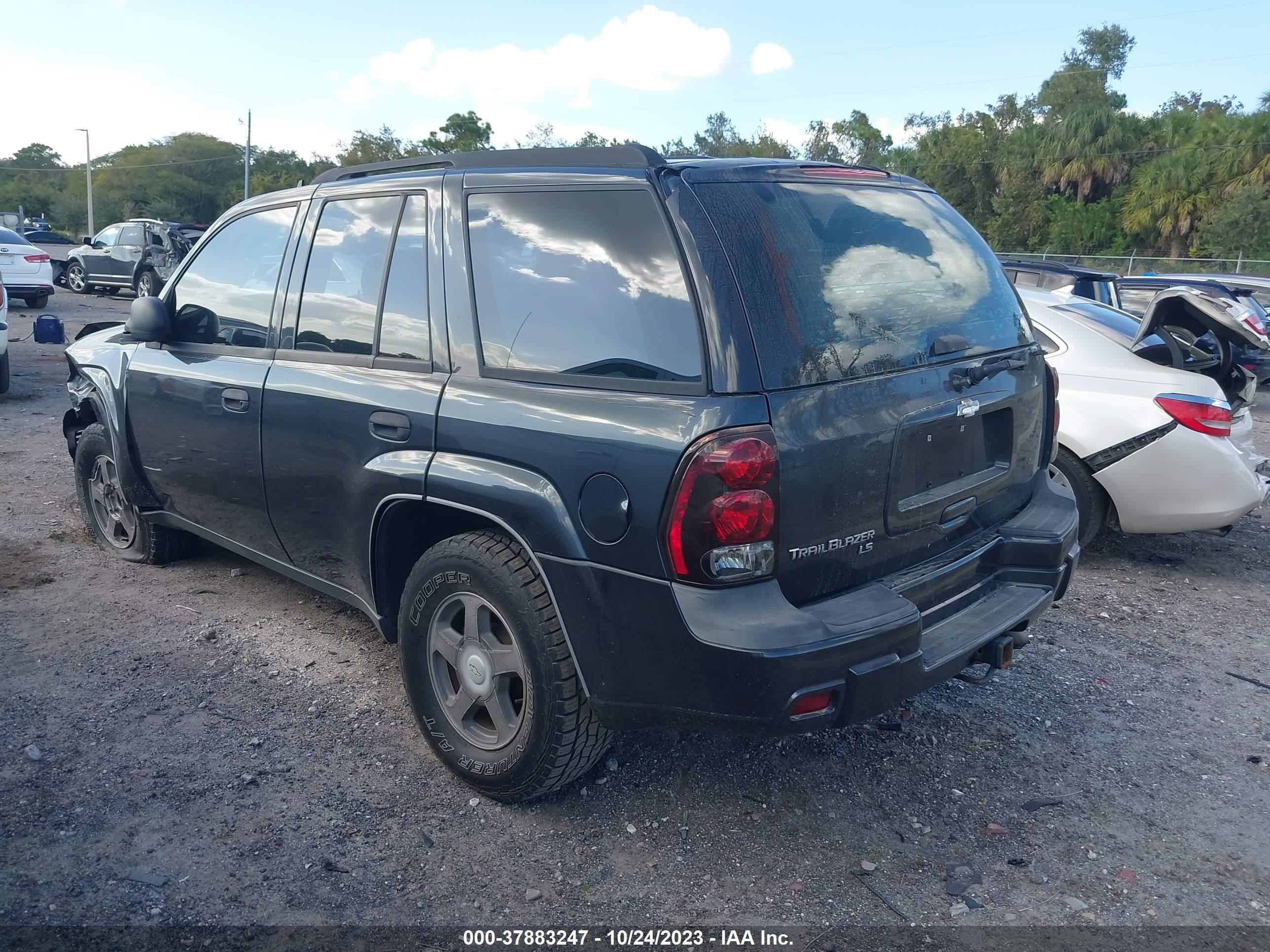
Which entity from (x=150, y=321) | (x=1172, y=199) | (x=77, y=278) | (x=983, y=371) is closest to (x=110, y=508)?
(x=150, y=321)

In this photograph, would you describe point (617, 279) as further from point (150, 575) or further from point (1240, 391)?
point (1240, 391)

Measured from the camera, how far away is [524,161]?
3279mm

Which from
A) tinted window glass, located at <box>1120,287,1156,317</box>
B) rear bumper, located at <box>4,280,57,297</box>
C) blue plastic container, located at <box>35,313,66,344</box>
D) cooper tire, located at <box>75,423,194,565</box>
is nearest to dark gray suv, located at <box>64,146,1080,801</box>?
cooper tire, located at <box>75,423,194,565</box>

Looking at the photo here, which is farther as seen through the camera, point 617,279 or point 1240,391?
point 1240,391

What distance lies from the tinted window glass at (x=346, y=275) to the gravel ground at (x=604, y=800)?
142 cm

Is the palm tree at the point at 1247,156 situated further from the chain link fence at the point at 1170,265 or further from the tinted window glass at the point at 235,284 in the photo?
the tinted window glass at the point at 235,284

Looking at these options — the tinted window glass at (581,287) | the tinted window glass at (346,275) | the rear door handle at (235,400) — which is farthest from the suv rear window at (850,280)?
the rear door handle at (235,400)

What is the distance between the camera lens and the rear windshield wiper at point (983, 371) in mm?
3182

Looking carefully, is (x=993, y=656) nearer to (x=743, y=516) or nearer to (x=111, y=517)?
(x=743, y=516)

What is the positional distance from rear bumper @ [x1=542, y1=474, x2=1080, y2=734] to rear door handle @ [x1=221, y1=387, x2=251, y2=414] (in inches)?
71.4

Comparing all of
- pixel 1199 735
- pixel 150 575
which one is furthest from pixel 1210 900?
pixel 150 575

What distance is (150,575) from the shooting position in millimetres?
5219

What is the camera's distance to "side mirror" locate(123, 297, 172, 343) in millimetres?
4434

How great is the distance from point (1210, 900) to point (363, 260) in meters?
3.41
